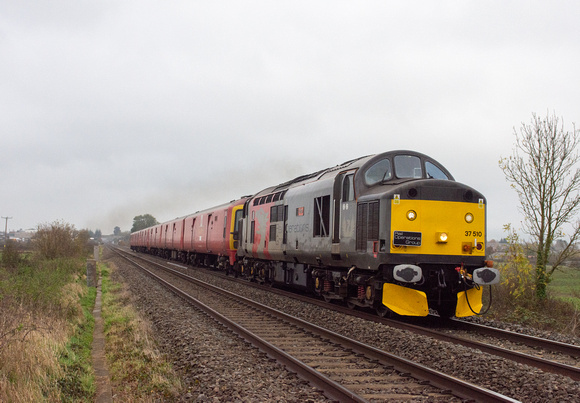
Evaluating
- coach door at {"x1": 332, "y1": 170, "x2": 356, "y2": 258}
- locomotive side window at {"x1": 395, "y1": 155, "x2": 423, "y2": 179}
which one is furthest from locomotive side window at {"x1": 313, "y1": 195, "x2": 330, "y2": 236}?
locomotive side window at {"x1": 395, "y1": 155, "x2": 423, "y2": 179}

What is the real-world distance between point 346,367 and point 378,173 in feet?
16.9

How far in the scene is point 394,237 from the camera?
9.59m

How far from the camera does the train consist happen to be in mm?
9688

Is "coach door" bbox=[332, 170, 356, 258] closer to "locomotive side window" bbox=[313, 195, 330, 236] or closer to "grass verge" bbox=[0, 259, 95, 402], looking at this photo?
"locomotive side window" bbox=[313, 195, 330, 236]

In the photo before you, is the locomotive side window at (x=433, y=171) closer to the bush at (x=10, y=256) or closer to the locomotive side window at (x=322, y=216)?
the locomotive side window at (x=322, y=216)

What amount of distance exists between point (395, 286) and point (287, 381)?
424 centimetres

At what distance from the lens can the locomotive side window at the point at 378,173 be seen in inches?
429

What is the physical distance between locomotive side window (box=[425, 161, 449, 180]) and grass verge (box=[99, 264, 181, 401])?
6860 mm

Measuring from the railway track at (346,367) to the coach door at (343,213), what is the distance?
2063 mm

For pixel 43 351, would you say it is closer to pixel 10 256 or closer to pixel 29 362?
pixel 29 362

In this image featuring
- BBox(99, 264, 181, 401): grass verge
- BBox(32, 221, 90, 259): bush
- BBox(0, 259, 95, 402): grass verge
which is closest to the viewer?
BBox(0, 259, 95, 402): grass verge

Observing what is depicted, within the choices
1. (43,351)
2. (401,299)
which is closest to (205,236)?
(401,299)

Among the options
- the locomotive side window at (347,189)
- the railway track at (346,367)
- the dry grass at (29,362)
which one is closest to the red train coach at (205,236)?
the locomotive side window at (347,189)

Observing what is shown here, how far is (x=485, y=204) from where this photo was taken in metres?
10.3
